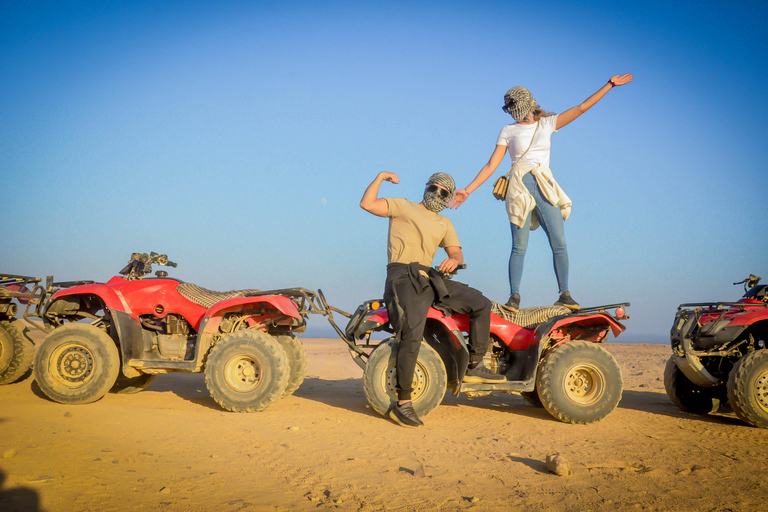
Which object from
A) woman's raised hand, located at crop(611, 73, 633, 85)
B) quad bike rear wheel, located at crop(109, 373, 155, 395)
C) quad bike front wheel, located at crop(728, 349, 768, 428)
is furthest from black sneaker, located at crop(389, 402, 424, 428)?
woman's raised hand, located at crop(611, 73, 633, 85)

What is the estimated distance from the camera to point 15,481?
345 centimetres

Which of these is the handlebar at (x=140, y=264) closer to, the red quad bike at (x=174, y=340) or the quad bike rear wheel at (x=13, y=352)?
the red quad bike at (x=174, y=340)

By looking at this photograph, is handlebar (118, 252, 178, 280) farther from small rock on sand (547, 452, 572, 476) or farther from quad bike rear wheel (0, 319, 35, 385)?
small rock on sand (547, 452, 572, 476)

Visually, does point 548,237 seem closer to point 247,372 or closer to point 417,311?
point 417,311

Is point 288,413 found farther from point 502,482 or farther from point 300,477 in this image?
point 502,482

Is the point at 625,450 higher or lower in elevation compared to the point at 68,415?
higher

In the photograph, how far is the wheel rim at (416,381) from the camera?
19.3ft

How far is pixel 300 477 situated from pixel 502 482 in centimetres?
144

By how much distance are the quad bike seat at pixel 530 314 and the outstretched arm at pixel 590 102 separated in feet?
7.95

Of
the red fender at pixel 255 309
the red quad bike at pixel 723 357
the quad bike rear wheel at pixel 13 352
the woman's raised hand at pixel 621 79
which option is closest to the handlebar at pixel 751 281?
the red quad bike at pixel 723 357

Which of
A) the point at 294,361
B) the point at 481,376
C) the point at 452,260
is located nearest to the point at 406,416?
the point at 481,376

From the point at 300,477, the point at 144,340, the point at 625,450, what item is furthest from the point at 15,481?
the point at 625,450

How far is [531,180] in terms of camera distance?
687 cm

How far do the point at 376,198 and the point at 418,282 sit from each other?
41.7 inches
